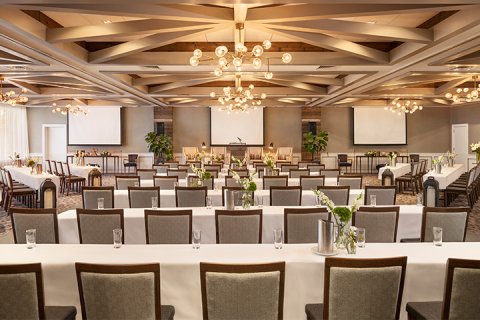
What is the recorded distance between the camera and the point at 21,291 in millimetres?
2570

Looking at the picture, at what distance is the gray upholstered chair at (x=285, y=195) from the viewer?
6730 millimetres

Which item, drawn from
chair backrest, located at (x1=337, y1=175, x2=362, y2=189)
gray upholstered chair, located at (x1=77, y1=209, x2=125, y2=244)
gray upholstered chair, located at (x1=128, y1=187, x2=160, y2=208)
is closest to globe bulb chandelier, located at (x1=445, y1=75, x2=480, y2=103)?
chair backrest, located at (x1=337, y1=175, x2=362, y2=189)

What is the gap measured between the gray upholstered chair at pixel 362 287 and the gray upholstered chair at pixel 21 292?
5.44 feet

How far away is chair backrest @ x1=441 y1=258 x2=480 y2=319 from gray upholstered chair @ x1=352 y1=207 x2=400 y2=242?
6.50 feet

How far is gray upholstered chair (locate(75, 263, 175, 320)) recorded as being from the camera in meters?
2.46

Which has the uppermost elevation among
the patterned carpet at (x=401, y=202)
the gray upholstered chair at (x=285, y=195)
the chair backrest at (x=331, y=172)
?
the chair backrest at (x=331, y=172)

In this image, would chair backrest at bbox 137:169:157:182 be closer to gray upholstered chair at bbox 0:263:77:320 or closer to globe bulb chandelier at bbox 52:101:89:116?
gray upholstered chair at bbox 0:263:77:320

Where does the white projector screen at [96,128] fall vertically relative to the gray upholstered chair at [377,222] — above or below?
above

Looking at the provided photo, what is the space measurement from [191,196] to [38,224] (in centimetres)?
237

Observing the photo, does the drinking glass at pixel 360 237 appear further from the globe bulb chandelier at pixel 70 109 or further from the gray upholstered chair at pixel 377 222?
the globe bulb chandelier at pixel 70 109

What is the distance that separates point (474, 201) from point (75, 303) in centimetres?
1079

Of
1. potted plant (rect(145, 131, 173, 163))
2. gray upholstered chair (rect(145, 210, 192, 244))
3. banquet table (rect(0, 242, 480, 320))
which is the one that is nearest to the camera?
banquet table (rect(0, 242, 480, 320))

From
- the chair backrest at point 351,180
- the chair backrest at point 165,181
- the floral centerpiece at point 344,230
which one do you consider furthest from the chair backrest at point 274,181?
the floral centerpiece at point 344,230

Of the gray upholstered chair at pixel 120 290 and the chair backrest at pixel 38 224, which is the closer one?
the gray upholstered chair at pixel 120 290
